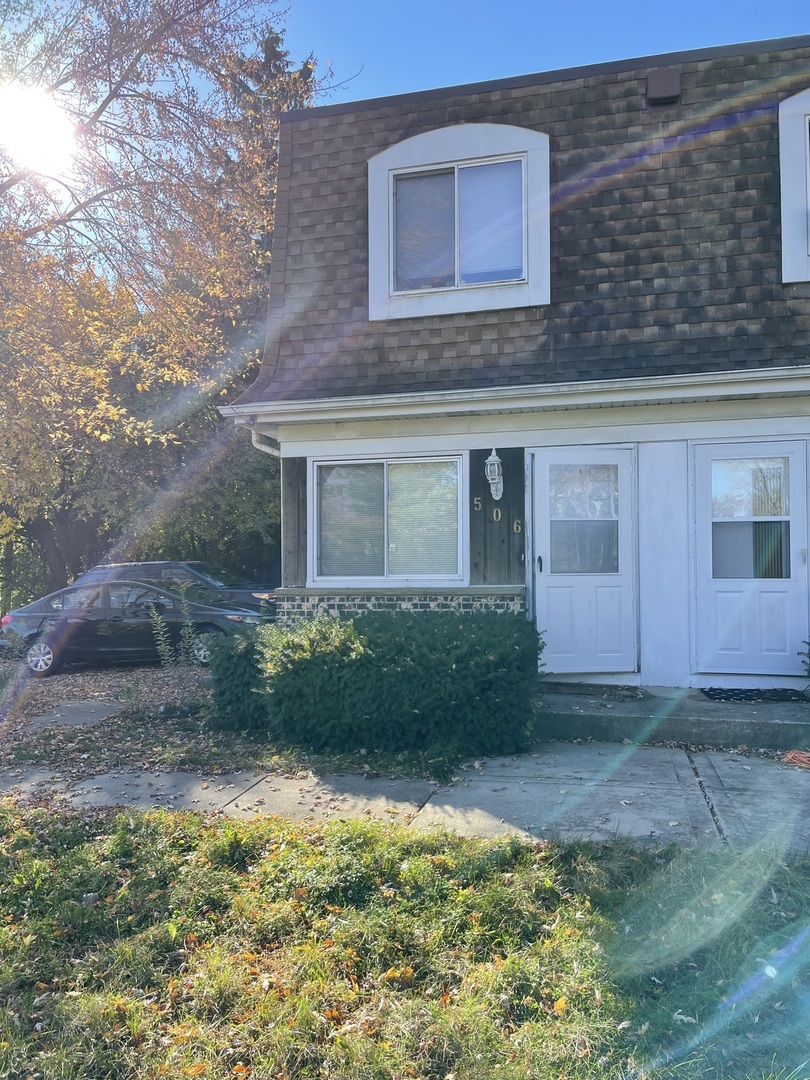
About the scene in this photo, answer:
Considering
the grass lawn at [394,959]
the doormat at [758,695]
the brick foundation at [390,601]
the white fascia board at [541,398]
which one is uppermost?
the white fascia board at [541,398]

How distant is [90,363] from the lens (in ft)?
31.4

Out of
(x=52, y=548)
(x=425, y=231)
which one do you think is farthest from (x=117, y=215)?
(x=52, y=548)

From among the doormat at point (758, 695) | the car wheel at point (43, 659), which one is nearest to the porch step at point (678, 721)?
the doormat at point (758, 695)

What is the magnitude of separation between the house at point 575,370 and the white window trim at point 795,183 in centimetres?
2

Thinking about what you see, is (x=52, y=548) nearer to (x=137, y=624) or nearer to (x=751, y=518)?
(x=137, y=624)

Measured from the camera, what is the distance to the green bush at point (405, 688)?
20.8 ft

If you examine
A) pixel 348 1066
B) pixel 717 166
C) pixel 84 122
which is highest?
pixel 84 122

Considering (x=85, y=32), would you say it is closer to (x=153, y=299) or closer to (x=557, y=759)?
(x=153, y=299)

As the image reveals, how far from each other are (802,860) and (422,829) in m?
1.99

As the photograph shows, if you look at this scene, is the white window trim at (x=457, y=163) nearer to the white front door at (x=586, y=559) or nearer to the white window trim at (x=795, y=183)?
the white front door at (x=586, y=559)

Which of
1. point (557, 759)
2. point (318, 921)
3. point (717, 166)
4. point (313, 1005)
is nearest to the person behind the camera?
point (313, 1005)

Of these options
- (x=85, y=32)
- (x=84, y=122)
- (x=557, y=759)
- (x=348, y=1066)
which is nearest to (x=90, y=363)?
(x=84, y=122)

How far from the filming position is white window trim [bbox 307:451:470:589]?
823 cm

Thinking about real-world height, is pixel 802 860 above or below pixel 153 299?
below
